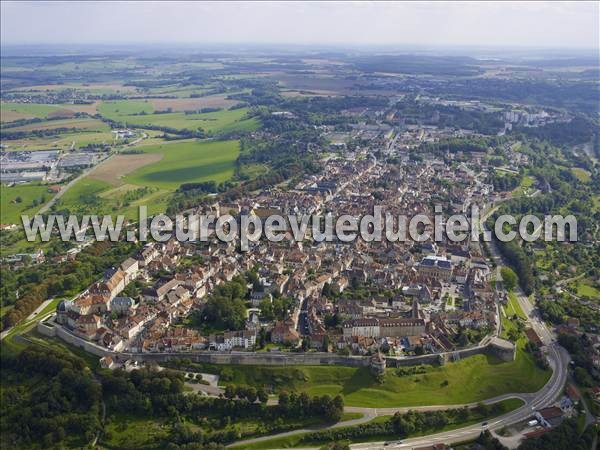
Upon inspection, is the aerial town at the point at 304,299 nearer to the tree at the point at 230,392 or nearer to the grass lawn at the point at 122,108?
the tree at the point at 230,392

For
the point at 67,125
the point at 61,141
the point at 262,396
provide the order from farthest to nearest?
the point at 67,125 < the point at 61,141 < the point at 262,396

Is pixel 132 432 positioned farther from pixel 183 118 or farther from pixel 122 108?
pixel 122 108

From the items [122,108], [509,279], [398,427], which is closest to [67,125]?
[122,108]

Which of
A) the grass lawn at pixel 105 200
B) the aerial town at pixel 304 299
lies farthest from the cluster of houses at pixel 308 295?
the grass lawn at pixel 105 200

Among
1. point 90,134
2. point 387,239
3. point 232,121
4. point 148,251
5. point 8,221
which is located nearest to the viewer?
point 148,251

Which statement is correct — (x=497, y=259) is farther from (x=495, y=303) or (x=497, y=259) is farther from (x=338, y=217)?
(x=338, y=217)

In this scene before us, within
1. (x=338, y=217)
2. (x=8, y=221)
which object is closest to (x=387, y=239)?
(x=338, y=217)
